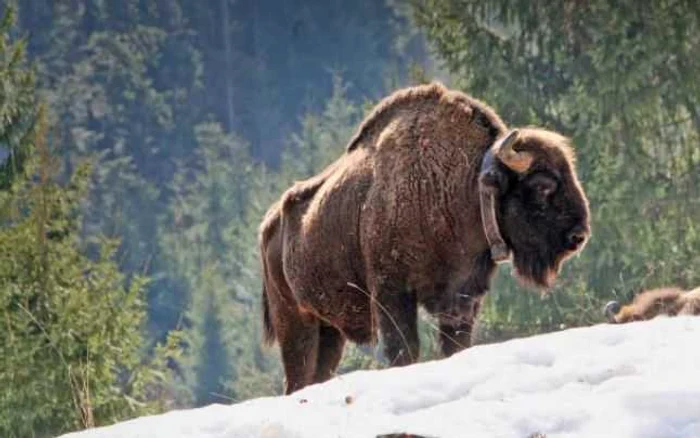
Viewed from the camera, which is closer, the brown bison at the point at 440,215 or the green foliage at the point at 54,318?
the brown bison at the point at 440,215

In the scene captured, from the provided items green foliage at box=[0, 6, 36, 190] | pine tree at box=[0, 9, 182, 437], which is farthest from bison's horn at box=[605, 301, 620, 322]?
green foliage at box=[0, 6, 36, 190]

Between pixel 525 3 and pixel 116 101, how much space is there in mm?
62137

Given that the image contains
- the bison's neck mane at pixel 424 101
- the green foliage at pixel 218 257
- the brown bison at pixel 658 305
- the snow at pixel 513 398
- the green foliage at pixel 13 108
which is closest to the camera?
the snow at pixel 513 398

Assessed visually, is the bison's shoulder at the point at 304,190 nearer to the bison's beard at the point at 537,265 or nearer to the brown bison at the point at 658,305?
the bison's beard at the point at 537,265

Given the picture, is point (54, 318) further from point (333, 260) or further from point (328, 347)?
point (333, 260)

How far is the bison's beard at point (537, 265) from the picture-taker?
962 cm

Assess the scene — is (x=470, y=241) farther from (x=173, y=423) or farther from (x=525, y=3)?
(x=525, y=3)

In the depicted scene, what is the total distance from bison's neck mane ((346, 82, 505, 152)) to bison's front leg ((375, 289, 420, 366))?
3.81 feet

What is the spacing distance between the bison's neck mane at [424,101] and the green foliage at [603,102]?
1281 centimetres

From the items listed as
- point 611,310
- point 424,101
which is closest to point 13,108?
point 611,310

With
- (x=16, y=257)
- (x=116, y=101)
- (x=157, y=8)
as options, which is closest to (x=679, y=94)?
(x=16, y=257)

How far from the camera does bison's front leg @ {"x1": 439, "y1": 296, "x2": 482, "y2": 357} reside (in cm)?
940

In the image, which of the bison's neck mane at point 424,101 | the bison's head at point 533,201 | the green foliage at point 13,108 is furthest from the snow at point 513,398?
the green foliage at point 13,108

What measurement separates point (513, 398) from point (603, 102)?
2047 cm
